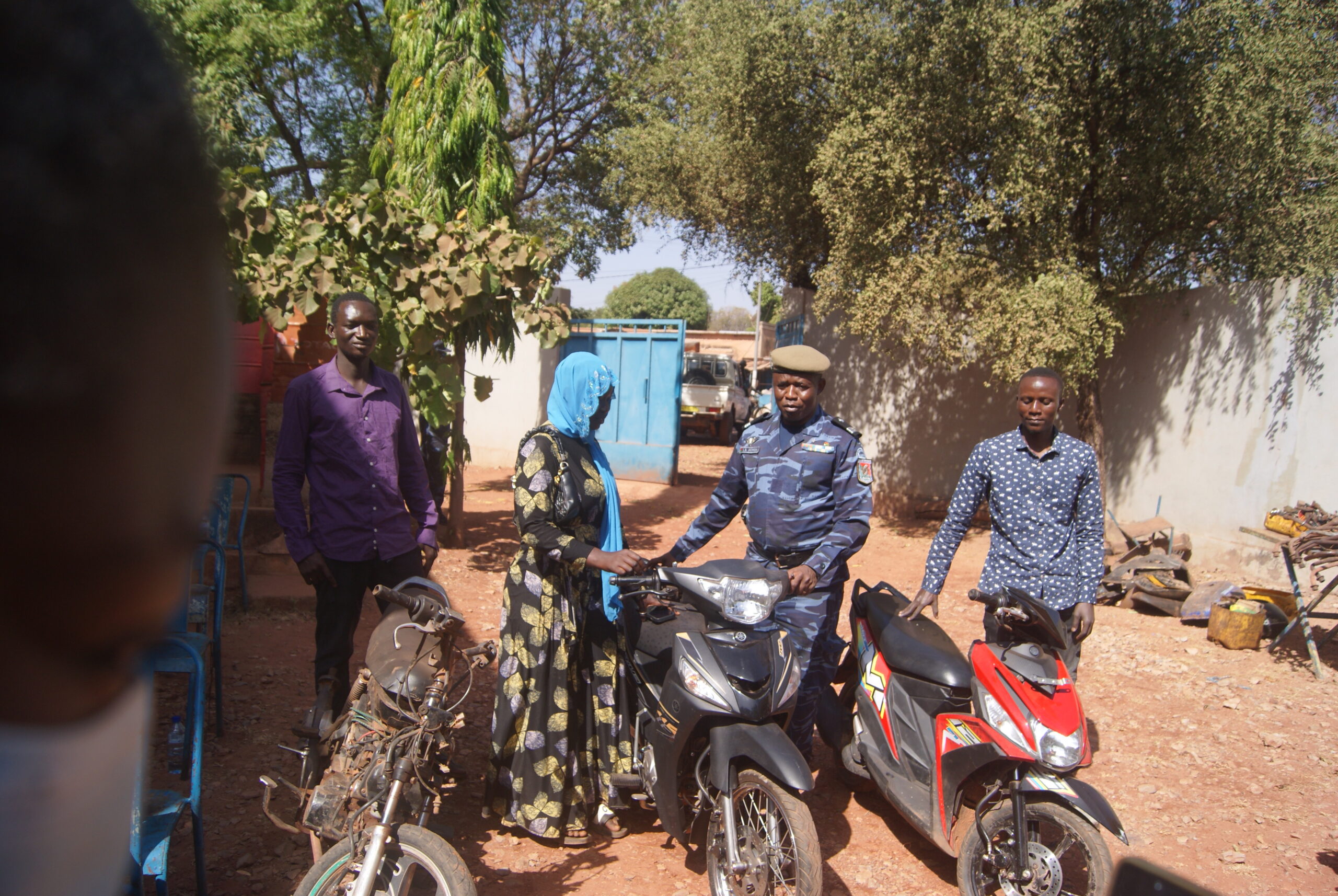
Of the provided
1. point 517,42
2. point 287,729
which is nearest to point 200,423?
point 287,729

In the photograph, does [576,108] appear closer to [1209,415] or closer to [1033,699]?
[1209,415]

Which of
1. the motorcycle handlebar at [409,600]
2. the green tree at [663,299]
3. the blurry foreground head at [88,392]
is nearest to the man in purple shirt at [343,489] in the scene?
the motorcycle handlebar at [409,600]

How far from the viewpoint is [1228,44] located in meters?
7.61

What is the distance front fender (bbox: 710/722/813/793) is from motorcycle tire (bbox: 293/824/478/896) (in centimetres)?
89

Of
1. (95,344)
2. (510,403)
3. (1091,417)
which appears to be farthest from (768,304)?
(95,344)

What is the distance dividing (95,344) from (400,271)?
20.6 ft

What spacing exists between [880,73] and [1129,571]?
5400 millimetres

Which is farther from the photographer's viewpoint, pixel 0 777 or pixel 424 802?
pixel 424 802

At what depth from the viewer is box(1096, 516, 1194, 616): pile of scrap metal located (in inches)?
283

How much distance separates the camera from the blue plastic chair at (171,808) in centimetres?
256

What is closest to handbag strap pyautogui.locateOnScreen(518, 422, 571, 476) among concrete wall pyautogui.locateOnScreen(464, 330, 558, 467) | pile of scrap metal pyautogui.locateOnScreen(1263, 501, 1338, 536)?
pile of scrap metal pyautogui.locateOnScreen(1263, 501, 1338, 536)

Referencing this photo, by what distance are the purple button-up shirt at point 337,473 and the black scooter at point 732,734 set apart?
112cm

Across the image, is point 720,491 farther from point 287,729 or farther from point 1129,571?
point 1129,571

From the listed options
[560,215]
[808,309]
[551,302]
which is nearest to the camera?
[551,302]
